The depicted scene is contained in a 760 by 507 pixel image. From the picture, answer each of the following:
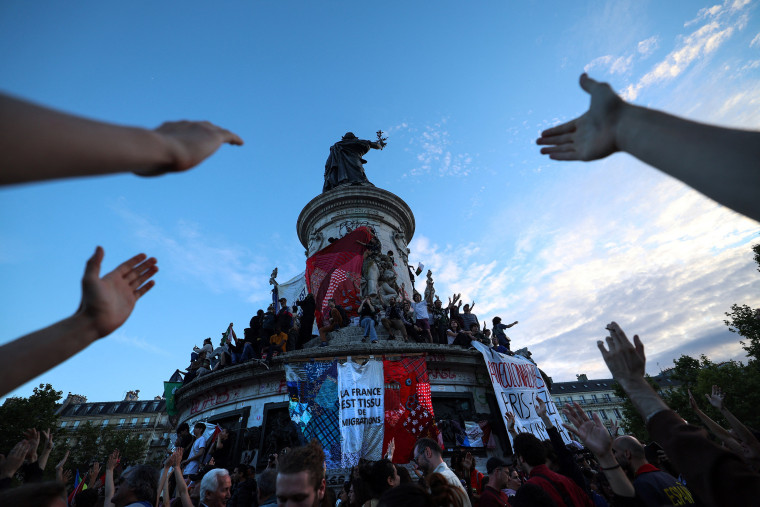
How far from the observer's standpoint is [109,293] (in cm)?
171

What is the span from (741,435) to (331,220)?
15.2 meters

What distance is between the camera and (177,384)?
12.7 m

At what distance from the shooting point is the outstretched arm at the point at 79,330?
151 centimetres

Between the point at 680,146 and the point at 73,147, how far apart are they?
1.83 m

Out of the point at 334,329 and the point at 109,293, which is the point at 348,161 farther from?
the point at 109,293

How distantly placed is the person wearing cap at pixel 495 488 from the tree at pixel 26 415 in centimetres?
3508

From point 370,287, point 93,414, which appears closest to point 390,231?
point 370,287

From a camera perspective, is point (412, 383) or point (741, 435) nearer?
point (741, 435)

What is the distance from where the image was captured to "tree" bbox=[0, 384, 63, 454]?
2586cm

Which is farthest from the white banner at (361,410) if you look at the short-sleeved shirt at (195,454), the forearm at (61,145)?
the forearm at (61,145)

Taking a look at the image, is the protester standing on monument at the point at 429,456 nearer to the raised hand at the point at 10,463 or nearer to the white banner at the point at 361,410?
the raised hand at the point at 10,463

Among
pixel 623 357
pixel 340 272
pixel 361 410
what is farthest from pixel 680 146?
pixel 340 272

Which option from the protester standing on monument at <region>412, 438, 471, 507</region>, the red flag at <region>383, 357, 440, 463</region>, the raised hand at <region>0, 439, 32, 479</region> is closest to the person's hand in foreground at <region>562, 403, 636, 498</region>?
the protester standing on monument at <region>412, 438, 471, 507</region>

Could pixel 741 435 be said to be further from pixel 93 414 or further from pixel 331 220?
pixel 93 414
